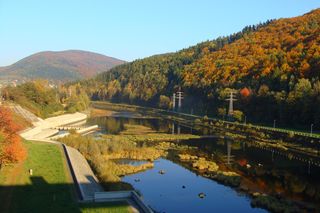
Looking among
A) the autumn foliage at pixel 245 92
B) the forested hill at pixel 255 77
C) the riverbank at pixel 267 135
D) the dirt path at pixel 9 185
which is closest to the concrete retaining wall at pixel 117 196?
the dirt path at pixel 9 185

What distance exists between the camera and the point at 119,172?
119 ft

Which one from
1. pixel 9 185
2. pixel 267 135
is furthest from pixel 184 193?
pixel 267 135

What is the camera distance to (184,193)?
3112 cm

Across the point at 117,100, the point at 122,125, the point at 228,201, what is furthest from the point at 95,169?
the point at 117,100

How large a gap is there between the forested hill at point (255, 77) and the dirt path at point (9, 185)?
4248 cm

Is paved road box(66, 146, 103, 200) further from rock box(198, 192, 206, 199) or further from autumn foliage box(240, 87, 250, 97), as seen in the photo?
autumn foliage box(240, 87, 250, 97)

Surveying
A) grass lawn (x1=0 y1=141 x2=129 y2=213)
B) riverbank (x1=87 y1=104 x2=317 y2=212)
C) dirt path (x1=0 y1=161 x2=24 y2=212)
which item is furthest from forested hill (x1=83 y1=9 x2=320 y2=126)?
dirt path (x1=0 y1=161 x2=24 y2=212)

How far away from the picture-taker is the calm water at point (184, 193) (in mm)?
27797

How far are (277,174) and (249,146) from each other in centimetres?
1650

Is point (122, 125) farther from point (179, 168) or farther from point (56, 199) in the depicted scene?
point (56, 199)

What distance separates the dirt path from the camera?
76.2ft

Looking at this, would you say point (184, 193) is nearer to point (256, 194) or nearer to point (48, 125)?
point (256, 194)

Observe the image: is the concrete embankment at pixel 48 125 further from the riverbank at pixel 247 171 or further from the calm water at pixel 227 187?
the calm water at pixel 227 187

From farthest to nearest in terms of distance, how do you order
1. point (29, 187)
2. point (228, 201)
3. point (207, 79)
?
point (207, 79) < point (228, 201) < point (29, 187)
